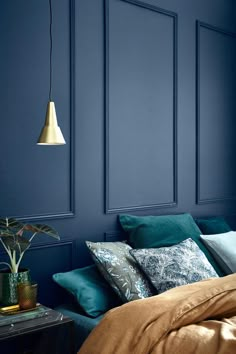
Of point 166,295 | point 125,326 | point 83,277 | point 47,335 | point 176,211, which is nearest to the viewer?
point 125,326

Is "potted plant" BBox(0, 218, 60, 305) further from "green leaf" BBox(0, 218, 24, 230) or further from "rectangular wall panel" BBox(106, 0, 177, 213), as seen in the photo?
"rectangular wall panel" BBox(106, 0, 177, 213)

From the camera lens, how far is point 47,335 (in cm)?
257

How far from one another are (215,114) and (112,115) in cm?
118

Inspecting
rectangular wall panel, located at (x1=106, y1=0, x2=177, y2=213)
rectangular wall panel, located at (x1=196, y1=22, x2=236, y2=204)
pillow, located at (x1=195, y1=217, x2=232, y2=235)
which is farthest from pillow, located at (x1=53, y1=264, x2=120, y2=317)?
rectangular wall panel, located at (x1=196, y1=22, x2=236, y2=204)

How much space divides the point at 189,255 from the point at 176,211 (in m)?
0.85

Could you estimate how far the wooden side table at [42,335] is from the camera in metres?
2.18

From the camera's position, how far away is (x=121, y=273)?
2.71 m

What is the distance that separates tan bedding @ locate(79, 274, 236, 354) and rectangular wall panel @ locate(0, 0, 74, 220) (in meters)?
1.04

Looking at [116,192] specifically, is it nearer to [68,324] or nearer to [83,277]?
[83,277]

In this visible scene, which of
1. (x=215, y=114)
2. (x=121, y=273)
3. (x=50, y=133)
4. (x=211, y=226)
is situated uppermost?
(x=215, y=114)

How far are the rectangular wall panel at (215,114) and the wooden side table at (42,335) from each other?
6.04ft

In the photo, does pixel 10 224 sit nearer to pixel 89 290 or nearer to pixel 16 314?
pixel 16 314

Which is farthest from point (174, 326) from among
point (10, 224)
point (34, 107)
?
point (34, 107)

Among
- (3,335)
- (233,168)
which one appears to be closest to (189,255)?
(3,335)
